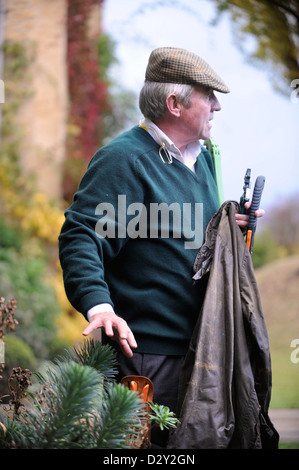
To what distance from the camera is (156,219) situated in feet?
6.53

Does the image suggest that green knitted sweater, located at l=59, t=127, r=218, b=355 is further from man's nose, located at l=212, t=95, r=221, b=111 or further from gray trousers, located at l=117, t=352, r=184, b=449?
man's nose, located at l=212, t=95, r=221, b=111

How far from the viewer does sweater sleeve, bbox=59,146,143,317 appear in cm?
177

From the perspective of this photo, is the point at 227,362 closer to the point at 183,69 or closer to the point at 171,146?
the point at 171,146

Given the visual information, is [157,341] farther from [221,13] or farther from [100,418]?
[221,13]

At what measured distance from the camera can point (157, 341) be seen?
199 centimetres

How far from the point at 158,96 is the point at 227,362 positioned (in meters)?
0.89

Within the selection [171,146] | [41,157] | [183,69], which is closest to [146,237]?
[171,146]

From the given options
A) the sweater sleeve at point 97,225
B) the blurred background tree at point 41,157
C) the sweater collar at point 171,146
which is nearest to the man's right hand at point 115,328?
the sweater sleeve at point 97,225

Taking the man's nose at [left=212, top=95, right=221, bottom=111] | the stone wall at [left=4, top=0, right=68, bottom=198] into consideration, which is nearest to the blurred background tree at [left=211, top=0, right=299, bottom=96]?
the man's nose at [left=212, top=95, right=221, bottom=111]

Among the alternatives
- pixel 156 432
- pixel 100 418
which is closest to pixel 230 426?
pixel 156 432

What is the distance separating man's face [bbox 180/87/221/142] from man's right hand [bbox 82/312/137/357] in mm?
725

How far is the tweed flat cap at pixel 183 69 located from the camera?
2.01 meters

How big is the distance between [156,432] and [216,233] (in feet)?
2.09

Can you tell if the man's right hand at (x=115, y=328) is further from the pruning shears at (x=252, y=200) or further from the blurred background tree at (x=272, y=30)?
the blurred background tree at (x=272, y=30)
